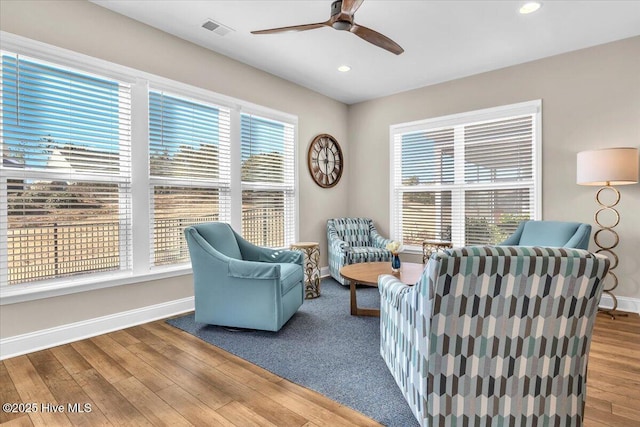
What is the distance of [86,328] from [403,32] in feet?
12.8

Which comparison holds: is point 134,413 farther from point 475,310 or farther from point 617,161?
point 617,161

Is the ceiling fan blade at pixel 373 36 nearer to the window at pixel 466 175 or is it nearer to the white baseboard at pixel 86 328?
the window at pixel 466 175

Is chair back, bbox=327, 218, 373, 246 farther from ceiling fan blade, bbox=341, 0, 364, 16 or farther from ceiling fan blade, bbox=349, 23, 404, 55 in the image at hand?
ceiling fan blade, bbox=341, 0, 364, 16

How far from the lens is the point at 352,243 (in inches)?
203

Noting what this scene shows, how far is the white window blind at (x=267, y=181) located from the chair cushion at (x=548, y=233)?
2.80 m

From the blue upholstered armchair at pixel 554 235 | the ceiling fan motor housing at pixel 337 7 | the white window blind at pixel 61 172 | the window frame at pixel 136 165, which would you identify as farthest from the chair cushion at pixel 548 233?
the white window blind at pixel 61 172

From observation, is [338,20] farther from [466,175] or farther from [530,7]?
[466,175]

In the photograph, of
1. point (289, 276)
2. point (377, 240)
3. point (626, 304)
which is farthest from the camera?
point (377, 240)

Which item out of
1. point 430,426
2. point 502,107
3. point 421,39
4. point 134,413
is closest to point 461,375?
point 430,426

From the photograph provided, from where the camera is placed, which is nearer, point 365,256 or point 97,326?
point 97,326

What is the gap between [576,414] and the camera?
1.48m

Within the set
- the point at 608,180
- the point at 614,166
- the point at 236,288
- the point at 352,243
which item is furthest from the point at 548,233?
the point at 236,288

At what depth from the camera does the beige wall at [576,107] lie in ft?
11.5

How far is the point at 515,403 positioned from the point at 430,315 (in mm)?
549
